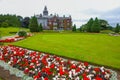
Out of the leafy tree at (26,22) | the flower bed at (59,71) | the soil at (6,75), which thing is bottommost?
the soil at (6,75)

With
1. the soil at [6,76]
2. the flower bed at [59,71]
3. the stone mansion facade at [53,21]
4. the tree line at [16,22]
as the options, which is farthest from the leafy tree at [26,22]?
the soil at [6,76]

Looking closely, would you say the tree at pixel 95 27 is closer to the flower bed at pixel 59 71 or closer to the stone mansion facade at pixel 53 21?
the stone mansion facade at pixel 53 21

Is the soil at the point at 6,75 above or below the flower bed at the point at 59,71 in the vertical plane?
below

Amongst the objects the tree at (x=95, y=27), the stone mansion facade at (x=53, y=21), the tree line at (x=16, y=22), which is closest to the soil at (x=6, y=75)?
the tree line at (x=16, y=22)

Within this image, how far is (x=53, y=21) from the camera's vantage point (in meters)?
91.3

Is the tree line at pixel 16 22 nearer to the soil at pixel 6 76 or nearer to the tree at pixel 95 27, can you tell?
the tree at pixel 95 27

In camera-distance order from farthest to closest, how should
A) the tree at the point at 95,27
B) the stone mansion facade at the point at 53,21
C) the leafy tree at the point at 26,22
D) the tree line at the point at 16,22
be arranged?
the leafy tree at the point at 26,22 < the stone mansion facade at the point at 53,21 < the tree at the point at 95,27 < the tree line at the point at 16,22

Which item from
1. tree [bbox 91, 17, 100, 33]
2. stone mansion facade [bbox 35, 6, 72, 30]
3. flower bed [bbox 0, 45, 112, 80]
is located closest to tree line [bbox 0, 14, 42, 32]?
stone mansion facade [bbox 35, 6, 72, 30]

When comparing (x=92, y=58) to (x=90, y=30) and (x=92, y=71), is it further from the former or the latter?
(x=90, y=30)

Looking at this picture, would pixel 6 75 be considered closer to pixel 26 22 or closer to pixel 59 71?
pixel 59 71

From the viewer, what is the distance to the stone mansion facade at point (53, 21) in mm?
91438

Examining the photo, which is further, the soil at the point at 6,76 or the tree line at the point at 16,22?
the tree line at the point at 16,22

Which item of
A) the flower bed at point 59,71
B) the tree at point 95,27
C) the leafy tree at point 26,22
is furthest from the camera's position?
the leafy tree at point 26,22

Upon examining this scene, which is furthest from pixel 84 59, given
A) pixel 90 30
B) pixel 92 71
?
pixel 90 30
